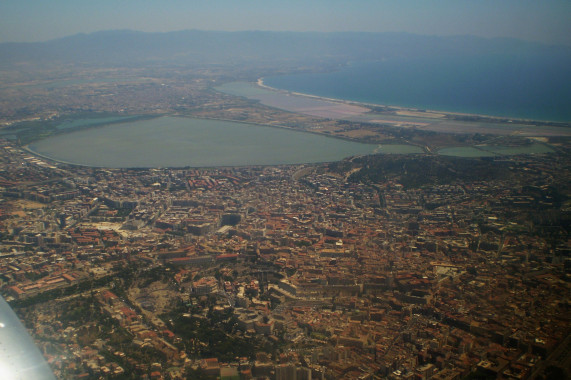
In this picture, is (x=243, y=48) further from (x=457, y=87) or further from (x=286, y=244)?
(x=286, y=244)

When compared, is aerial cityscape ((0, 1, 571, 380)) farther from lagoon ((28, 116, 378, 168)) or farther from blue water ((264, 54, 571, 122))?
blue water ((264, 54, 571, 122))

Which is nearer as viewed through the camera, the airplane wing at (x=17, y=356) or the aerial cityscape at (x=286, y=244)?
the airplane wing at (x=17, y=356)

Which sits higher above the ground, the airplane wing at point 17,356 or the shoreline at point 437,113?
the shoreline at point 437,113

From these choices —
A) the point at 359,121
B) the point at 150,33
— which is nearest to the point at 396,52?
the point at 150,33

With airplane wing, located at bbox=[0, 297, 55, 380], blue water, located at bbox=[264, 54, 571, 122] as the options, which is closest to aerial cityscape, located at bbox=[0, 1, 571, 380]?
airplane wing, located at bbox=[0, 297, 55, 380]

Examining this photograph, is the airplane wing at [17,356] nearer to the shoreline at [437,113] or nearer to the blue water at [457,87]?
the shoreline at [437,113]

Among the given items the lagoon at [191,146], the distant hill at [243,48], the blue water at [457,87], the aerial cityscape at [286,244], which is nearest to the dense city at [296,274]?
the aerial cityscape at [286,244]

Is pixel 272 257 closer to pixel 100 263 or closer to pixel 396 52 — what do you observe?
pixel 100 263
